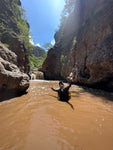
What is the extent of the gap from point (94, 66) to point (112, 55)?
160cm

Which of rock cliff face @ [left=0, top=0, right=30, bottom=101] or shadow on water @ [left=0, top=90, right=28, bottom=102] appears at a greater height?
rock cliff face @ [left=0, top=0, right=30, bottom=101]

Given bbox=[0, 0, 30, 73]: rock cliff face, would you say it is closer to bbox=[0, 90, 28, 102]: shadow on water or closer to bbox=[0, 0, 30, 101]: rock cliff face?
bbox=[0, 0, 30, 101]: rock cliff face

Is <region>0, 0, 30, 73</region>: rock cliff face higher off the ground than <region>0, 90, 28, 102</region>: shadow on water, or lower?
higher

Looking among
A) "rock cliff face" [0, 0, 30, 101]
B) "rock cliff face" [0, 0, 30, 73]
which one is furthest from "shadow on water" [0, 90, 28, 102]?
"rock cliff face" [0, 0, 30, 73]

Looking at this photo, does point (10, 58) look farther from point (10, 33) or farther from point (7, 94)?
point (10, 33)

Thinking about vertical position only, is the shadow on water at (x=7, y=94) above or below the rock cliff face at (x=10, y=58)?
below

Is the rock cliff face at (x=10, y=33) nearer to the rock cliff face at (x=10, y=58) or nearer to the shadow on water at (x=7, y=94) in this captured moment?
the rock cliff face at (x=10, y=58)

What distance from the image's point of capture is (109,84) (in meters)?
5.66

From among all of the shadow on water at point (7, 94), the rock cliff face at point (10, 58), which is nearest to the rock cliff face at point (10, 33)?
the rock cliff face at point (10, 58)

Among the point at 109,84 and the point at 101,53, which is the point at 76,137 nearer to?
the point at 109,84

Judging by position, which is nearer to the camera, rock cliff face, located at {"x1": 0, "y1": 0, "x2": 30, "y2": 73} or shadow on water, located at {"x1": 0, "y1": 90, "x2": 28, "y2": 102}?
shadow on water, located at {"x1": 0, "y1": 90, "x2": 28, "y2": 102}

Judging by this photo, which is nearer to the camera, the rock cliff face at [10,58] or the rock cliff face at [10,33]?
the rock cliff face at [10,58]

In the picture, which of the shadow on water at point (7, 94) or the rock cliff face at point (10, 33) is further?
the rock cliff face at point (10, 33)

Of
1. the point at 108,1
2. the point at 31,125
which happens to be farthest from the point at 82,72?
the point at 31,125
